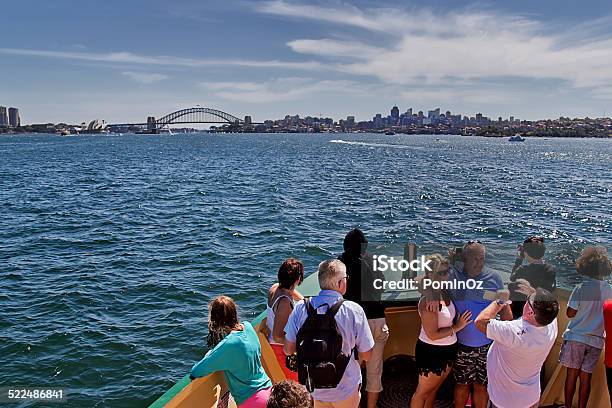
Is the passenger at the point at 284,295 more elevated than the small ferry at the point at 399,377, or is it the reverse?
the passenger at the point at 284,295

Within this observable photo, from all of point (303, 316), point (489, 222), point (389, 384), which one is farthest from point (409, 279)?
point (489, 222)

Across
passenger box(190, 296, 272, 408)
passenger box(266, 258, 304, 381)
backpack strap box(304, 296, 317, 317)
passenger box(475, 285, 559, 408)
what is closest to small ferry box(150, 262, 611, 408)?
passenger box(190, 296, 272, 408)

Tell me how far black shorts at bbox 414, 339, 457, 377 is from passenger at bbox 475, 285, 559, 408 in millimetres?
341

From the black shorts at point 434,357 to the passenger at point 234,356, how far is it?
139 centimetres

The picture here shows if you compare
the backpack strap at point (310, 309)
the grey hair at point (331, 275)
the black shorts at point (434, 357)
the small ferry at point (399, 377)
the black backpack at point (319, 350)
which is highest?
the grey hair at point (331, 275)

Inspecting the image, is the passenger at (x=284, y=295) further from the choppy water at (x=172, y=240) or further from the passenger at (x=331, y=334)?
the choppy water at (x=172, y=240)

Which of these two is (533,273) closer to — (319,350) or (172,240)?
(319,350)

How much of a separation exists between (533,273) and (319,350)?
2365mm

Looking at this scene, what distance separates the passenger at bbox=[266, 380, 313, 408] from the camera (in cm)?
253

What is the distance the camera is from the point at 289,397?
8.36 ft

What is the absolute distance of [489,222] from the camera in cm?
2695

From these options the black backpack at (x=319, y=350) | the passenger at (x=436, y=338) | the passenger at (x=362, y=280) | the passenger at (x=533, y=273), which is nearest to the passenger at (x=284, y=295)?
the passenger at (x=362, y=280)

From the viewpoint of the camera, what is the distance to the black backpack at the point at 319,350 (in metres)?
3.53

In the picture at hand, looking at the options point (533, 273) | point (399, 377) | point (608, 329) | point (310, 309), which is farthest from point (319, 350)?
point (399, 377)
